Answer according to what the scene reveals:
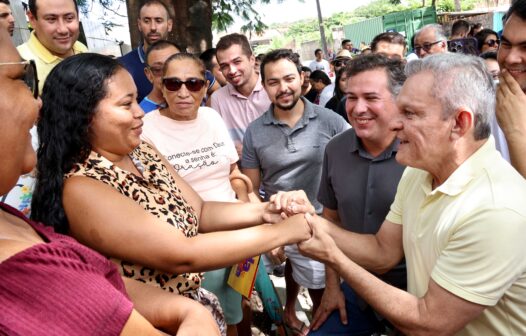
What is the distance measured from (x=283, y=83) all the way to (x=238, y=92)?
2.64ft

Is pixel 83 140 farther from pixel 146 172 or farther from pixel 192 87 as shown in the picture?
pixel 192 87

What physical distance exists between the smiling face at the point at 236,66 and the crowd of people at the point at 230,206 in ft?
3.46

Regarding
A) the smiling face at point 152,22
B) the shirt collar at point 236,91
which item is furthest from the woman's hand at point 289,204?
the smiling face at point 152,22

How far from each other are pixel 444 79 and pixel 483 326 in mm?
968

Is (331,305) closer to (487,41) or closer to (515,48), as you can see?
(515,48)

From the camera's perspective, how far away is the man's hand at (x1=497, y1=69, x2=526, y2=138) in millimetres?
1927

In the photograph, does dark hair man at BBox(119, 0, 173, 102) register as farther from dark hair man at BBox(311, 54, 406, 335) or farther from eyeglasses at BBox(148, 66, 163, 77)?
dark hair man at BBox(311, 54, 406, 335)

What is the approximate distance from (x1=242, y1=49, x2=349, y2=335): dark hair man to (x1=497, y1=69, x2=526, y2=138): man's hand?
144 centimetres

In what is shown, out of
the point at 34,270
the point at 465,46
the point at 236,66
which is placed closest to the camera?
the point at 34,270

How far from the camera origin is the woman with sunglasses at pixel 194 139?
285cm

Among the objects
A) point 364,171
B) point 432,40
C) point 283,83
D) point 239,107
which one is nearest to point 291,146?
point 283,83

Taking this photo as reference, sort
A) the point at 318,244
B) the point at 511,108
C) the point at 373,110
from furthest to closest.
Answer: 1. the point at 373,110
2. the point at 318,244
3. the point at 511,108

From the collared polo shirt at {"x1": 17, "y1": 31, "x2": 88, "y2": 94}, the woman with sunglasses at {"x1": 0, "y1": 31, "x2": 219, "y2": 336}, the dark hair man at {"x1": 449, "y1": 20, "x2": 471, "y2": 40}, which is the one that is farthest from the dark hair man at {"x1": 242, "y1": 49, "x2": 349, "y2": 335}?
the dark hair man at {"x1": 449, "y1": 20, "x2": 471, "y2": 40}

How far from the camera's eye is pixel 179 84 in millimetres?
2996
